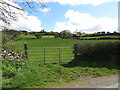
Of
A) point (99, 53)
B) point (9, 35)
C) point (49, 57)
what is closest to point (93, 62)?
point (99, 53)

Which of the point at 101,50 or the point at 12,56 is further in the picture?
the point at 101,50

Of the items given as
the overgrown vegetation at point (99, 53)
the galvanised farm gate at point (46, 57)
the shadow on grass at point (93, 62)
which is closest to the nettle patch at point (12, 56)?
the galvanised farm gate at point (46, 57)

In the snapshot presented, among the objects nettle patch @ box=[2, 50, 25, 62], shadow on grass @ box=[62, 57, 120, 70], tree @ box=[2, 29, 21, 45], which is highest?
tree @ box=[2, 29, 21, 45]

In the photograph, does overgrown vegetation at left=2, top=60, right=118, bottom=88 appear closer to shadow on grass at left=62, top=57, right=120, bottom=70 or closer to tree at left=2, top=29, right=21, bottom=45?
tree at left=2, top=29, right=21, bottom=45

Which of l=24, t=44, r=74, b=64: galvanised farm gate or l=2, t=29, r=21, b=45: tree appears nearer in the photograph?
l=2, t=29, r=21, b=45: tree

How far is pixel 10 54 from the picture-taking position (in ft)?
31.3

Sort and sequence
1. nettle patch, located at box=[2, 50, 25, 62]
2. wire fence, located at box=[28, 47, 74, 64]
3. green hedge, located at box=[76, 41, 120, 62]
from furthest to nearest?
wire fence, located at box=[28, 47, 74, 64] → green hedge, located at box=[76, 41, 120, 62] → nettle patch, located at box=[2, 50, 25, 62]

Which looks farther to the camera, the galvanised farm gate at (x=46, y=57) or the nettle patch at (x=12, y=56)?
the galvanised farm gate at (x=46, y=57)

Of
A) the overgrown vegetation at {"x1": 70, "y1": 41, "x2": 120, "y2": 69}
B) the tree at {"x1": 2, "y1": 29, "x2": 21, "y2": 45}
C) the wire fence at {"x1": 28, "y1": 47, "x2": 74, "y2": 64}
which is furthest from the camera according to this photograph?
the wire fence at {"x1": 28, "y1": 47, "x2": 74, "y2": 64}

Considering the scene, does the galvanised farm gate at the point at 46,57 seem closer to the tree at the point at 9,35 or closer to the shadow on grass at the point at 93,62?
the shadow on grass at the point at 93,62

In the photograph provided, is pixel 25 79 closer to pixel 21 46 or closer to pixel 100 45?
pixel 21 46

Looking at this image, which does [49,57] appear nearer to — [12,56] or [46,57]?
[46,57]

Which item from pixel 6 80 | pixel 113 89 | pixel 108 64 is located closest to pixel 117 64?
pixel 108 64

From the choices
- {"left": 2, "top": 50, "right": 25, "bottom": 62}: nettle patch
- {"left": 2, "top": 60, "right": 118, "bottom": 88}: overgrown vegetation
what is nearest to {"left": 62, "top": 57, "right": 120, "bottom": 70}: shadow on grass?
{"left": 2, "top": 60, "right": 118, "bottom": 88}: overgrown vegetation
